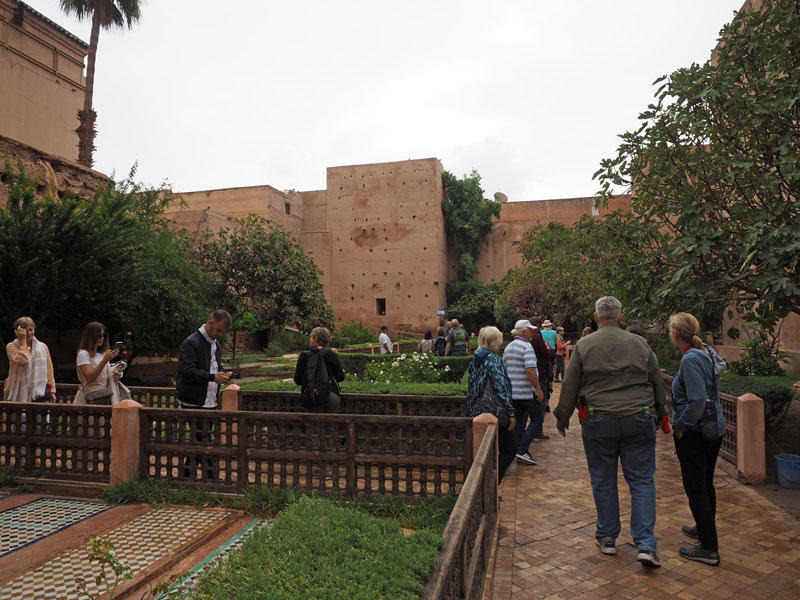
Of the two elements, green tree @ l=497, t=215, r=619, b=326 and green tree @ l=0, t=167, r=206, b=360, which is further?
green tree @ l=497, t=215, r=619, b=326

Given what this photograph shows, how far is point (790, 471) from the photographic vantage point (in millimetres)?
5246

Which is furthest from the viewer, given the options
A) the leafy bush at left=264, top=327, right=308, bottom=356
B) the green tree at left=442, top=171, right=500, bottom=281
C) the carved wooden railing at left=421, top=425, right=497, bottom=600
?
the green tree at left=442, top=171, right=500, bottom=281

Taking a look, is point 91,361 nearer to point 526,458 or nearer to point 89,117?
point 526,458

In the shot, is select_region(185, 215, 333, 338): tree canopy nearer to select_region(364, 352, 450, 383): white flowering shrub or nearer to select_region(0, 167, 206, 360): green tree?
select_region(0, 167, 206, 360): green tree

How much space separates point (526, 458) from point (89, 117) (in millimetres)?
19839

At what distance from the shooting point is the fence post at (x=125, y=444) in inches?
187

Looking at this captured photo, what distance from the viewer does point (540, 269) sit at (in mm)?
24797

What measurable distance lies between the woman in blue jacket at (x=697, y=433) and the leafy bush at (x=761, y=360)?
1100 cm

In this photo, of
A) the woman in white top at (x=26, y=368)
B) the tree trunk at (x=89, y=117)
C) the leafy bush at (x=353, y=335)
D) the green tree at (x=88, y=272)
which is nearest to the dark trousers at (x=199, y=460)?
the woman in white top at (x=26, y=368)

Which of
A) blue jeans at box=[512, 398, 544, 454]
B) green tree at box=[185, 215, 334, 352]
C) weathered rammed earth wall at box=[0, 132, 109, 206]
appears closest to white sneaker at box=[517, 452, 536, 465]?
blue jeans at box=[512, 398, 544, 454]

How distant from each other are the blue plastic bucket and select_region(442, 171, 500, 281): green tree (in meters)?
31.3

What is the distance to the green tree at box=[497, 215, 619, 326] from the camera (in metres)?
23.1

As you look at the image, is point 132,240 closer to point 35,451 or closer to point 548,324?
point 35,451

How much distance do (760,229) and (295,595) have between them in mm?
4817
